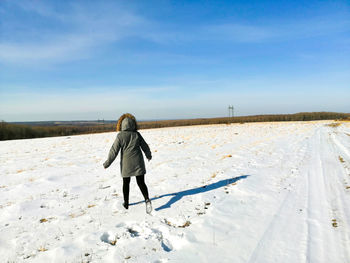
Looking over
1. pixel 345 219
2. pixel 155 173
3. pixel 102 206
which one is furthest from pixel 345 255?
pixel 155 173

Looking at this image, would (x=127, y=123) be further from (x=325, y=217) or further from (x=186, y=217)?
(x=325, y=217)

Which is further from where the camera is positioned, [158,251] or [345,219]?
[345,219]

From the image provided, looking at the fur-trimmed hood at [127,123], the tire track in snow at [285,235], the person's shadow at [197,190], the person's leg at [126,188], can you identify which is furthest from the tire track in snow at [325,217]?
the fur-trimmed hood at [127,123]

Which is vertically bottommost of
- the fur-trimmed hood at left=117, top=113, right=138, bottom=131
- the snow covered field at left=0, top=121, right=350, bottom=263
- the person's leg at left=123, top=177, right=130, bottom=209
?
the snow covered field at left=0, top=121, right=350, bottom=263

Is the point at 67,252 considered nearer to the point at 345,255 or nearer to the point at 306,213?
the point at 345,255

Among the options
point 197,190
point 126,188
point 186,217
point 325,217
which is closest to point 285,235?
point 325,217

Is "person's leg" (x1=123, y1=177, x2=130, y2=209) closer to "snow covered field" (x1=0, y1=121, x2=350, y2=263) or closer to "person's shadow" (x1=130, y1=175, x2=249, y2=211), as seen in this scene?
"snow covered field" (x1=0, y1=121, x2=350, y2=263)

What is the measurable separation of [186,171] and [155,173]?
1.16 meters

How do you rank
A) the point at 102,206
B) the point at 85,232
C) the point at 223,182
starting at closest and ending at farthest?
1. the point at 85,232
2. the point at 102,206
3. the point at 223,182

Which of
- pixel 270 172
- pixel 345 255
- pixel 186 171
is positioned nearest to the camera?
pixel 345 255

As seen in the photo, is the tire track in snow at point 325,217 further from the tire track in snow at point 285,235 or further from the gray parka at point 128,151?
the gray parka at point 128,151

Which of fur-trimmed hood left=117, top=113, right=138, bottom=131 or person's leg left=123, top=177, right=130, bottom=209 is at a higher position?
fur-trimmed hood left=117, top=113, right=138, bottom=131

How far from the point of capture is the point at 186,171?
7945 mm

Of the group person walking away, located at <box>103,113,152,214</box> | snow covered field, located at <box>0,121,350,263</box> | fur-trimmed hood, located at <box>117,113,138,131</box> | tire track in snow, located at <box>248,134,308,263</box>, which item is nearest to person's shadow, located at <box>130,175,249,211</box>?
snow covered field, located at <box>0,121,350,263</box>
